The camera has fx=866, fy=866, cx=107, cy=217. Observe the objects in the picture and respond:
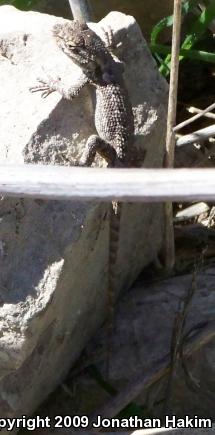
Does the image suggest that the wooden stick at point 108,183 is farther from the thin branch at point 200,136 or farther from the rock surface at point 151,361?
the thin branch at point 200,136

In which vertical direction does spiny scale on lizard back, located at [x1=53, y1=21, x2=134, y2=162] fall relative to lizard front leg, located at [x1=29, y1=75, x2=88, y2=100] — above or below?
below

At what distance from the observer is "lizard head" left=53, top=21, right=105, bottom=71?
4109 mm

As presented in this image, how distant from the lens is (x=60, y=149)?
369cm

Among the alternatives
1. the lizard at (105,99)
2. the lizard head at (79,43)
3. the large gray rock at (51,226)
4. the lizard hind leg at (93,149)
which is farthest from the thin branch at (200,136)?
the lizard head at (79,43)

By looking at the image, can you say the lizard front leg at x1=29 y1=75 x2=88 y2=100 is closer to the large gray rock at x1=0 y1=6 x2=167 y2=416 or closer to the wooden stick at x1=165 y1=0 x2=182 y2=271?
the large gray rock at x1=0 y1=6 x2=167 y2=416

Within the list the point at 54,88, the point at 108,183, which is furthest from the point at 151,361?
the point at 108,183

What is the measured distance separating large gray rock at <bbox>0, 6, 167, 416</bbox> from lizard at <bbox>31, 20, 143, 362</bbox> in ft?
0.14

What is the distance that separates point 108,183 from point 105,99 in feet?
6.66

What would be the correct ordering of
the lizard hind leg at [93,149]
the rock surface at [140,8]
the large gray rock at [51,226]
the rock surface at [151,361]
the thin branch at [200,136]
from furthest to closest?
1. the rock surface at [140,8]
2. the thin branch at [200,136]
3. the rock surface at [151,361]
4. the lizard hind leg at [93,149]
5. the large gray rock at [51,226]

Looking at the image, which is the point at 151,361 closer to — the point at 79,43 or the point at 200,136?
the point at 200,136

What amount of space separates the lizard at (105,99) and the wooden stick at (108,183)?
4.51 feet

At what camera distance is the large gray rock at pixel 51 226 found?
136 inches

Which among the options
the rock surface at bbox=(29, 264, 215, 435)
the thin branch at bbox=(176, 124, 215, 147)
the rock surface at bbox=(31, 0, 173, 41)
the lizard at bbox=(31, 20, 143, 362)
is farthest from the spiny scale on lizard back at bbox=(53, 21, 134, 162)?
the rock surface at bbox=(31, 0, 173, 41)

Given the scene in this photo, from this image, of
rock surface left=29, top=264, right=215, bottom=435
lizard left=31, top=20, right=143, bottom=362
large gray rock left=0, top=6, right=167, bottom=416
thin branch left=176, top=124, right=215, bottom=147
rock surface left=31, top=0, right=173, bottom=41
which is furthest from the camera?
rock surface left=31, top=0, right=173, bottom=41
